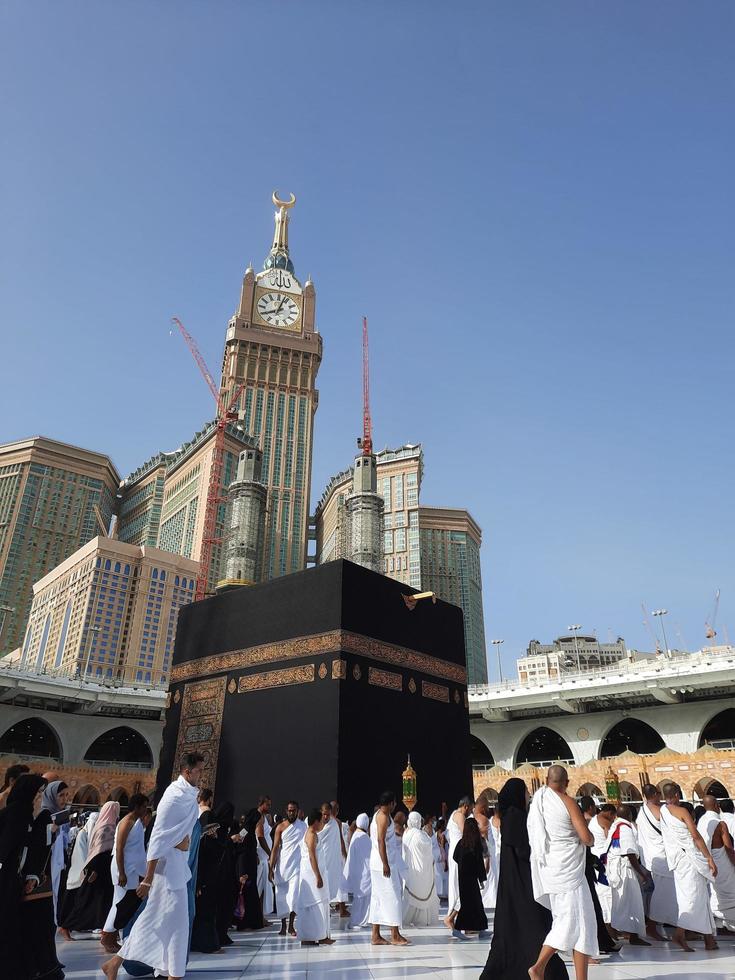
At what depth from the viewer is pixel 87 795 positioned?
102 ft

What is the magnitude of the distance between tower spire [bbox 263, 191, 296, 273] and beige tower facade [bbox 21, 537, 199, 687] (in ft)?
159

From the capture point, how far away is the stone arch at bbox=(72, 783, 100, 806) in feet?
98.9

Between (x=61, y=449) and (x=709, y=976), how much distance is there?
309 feet

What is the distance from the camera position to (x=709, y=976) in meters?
4.08

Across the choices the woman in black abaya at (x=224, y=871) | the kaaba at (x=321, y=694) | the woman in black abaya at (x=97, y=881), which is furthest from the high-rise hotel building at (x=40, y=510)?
the woman in black abaya at (x=224, y=871)

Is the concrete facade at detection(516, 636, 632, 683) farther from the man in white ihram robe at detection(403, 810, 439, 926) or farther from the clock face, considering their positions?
the man in white ihram robe at detection(403, 810, 439, 926)

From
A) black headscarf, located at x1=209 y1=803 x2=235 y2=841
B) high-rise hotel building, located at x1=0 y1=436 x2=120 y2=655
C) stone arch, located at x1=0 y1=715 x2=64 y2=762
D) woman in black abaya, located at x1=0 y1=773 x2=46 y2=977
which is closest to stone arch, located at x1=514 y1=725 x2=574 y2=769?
stone arch, located at x1=0 y1=715 x2=64 y2=762

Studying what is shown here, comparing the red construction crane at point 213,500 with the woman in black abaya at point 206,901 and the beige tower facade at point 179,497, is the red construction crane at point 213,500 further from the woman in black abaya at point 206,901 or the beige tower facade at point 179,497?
the woman in black abaya at point 206,901

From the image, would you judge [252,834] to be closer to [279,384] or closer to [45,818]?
[45,818]

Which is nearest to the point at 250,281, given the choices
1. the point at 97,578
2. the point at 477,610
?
the point at 97,578

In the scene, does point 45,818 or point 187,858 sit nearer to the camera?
point 45,818

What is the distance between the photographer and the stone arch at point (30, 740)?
37.9 meters

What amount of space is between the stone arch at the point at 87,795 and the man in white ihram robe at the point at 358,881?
88.7 feet

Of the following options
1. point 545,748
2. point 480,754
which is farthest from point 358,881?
point 480,754
